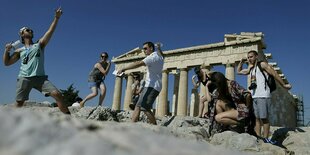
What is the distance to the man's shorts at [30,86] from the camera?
6.05 metres

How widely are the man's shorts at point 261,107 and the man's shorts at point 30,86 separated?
13.8 ft

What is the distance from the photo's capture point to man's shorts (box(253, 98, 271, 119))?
684 cm

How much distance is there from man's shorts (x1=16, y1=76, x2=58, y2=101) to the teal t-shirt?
10 centimetres

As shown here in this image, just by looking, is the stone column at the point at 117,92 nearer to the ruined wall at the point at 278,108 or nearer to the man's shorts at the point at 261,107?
the ruined wall at the point at 278,108

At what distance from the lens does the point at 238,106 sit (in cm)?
670

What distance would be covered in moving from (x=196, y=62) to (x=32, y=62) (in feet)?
79.5

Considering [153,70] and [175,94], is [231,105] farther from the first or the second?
[175,94]

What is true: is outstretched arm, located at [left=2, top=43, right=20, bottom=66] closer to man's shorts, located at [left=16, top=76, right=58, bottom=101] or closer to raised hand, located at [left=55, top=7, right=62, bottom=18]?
man's shorts, located at [left=16, top=76, right=58, bottom=101]

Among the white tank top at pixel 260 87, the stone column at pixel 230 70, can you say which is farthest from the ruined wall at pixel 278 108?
the white tank top at pixel 260 87

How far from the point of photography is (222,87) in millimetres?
6699

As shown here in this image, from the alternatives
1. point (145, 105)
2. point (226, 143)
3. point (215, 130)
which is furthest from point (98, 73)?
point (226, 143)

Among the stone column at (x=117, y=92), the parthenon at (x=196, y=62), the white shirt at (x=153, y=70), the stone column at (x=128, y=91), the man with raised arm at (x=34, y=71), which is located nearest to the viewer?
the man with raised arm at (x=34, y=71)

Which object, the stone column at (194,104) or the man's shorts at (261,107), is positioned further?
the stone column at (194,104)

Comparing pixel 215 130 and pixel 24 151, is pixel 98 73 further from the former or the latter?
pixel 24 151
